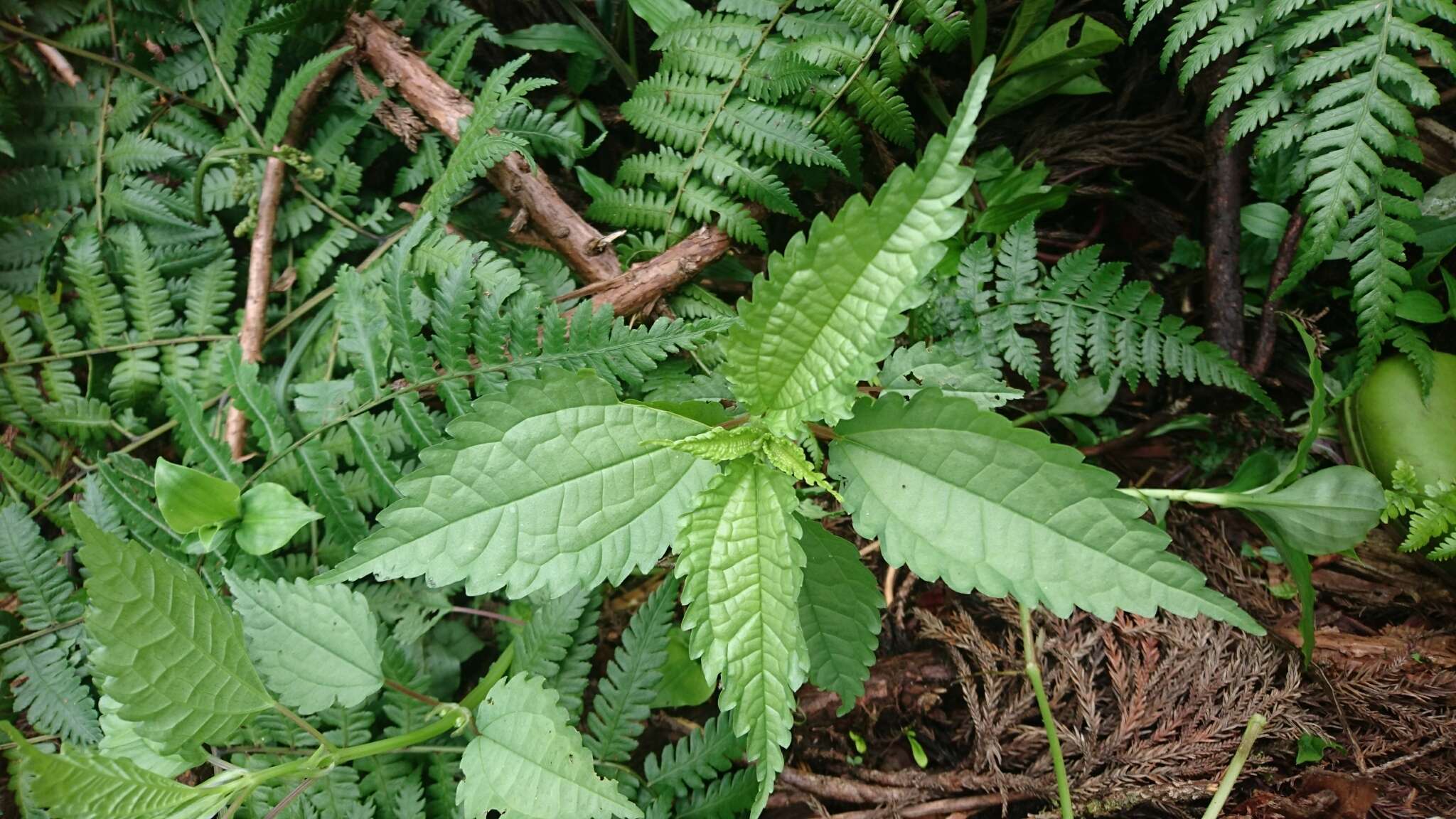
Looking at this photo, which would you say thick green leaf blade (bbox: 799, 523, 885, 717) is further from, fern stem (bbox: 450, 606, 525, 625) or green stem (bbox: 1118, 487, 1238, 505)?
fern stem (bbox: 450, 606, 525, 625)

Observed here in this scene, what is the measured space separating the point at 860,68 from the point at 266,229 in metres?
1.76

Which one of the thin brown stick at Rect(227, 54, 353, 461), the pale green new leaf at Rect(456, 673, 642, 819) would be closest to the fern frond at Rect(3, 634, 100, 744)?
the thin brown stick at Rect(227, 54, 353, 461)

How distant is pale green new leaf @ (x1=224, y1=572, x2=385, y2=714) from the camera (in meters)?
1.76

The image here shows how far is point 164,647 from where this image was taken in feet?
4.92

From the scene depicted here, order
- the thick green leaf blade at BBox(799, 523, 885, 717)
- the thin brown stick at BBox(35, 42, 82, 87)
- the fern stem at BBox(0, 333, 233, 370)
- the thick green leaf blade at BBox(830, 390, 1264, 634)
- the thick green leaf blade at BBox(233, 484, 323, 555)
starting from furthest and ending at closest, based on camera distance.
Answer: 1. the thin brown stick at BBox(35, 42, 82, 87)
2. the fern stem at BBox(0, 333, 233, 370)
3. the thick green leaf blade at BBox(233, 484, 323, 555)
4. the thick green leaf blade at BBox(799, 523, 885, 717)
5. the thick green leaf blade at BBox(830, 390, 1264, 634)

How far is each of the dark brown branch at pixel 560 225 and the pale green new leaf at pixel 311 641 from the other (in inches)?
37.5

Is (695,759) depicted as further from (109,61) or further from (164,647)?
(109,61)

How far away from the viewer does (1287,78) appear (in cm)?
178

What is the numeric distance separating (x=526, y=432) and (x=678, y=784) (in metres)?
1.08

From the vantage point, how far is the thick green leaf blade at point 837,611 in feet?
5.56

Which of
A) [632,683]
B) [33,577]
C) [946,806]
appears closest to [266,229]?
[33,577]

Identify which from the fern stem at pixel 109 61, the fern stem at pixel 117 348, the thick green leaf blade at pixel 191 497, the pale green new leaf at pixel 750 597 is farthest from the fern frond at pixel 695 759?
the fern stem at pixel 109 61

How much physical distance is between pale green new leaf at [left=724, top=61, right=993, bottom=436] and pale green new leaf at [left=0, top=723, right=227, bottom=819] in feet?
4.30

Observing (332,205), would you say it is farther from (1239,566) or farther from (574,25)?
(1239,566)
